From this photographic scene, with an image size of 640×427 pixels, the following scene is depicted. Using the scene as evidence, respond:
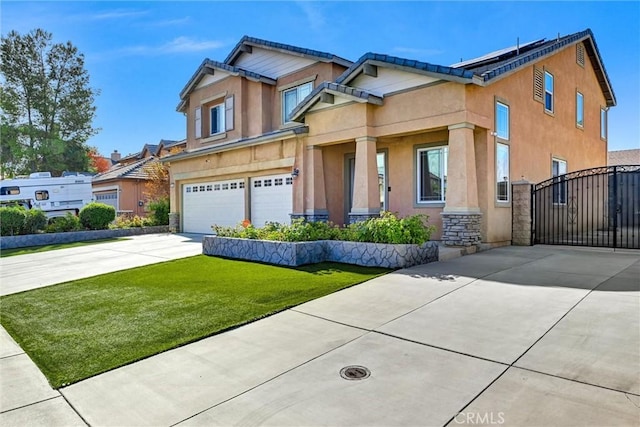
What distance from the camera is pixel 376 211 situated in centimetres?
1225

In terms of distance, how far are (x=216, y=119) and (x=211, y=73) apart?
219 cm

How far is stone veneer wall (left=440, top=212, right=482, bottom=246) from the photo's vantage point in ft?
33.9

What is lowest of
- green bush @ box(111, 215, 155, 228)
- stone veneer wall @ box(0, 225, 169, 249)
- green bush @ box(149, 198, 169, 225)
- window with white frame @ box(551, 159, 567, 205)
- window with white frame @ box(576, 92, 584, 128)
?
stone veneer wall @ box(0, 225, 169, 249)

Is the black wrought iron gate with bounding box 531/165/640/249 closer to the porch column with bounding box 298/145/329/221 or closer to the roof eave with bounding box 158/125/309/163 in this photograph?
the porch column with bounding box 298/145/329/221

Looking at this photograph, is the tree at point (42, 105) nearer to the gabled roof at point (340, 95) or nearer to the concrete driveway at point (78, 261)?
the concrete driveway at point (78, 261)

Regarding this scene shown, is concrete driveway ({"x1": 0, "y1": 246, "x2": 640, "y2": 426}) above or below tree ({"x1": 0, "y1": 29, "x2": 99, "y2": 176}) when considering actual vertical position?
below

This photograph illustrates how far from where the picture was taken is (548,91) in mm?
14523

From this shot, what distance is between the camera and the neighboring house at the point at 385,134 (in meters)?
10.8

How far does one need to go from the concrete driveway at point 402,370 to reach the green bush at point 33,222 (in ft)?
52.6

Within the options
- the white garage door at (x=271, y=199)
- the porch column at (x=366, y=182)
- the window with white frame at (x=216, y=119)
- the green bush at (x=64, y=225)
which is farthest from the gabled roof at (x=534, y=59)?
the green bush at (x=64, y=225)

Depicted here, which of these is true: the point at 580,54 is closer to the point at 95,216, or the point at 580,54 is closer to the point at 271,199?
the point at 271,199

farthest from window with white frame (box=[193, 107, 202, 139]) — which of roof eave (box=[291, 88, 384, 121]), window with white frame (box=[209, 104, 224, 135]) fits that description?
roof eave (box=[291, 88, 384, 121])

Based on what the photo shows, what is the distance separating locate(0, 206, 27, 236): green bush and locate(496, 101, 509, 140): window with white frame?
18.3m

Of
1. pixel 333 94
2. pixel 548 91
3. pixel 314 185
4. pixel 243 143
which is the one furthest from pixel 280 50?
pixel 548 91
